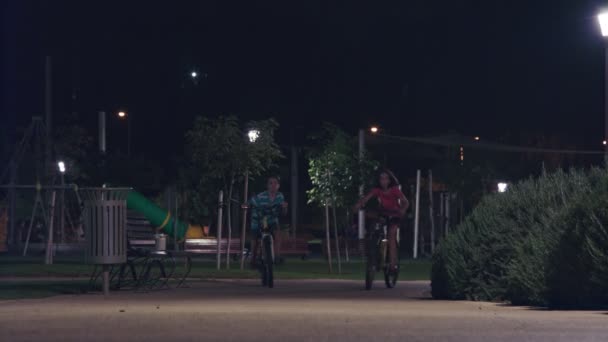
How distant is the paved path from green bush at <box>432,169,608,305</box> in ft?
1.70

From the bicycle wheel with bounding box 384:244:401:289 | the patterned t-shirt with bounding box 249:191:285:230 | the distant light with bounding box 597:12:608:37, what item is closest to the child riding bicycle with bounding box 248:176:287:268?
the patterned t-shirt with bounding box 249:191:285:230

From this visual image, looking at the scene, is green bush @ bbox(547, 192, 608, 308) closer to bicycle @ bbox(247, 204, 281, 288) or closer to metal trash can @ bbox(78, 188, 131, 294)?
metal trash can @ bbox(78, 188, 131, 294)

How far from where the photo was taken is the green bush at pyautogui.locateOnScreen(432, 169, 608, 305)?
13.2 m

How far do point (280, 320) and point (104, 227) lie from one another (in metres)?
5.29

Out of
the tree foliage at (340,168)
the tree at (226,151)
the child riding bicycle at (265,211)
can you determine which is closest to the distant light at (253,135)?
the tree at (226,151)

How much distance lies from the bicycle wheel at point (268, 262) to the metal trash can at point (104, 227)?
10.00ft

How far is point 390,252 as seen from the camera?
729 inches

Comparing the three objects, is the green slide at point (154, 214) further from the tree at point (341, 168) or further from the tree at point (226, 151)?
the tree at point (226, 151)

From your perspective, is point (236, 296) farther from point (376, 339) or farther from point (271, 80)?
point (271, 80)

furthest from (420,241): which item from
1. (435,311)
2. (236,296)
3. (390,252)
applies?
(435,311)

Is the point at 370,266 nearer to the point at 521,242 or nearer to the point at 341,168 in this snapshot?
the point at 521,242

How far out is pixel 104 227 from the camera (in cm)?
1552

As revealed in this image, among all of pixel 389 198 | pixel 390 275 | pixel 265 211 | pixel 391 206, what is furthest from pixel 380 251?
pixel 265 211

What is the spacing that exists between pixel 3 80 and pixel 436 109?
76.4 ft
